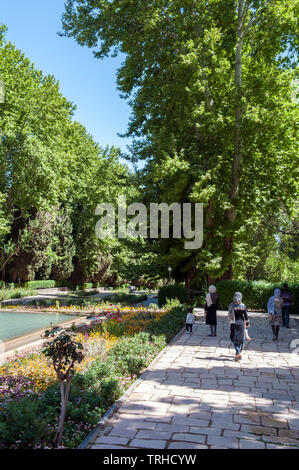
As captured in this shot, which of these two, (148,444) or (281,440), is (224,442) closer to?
(281,440)

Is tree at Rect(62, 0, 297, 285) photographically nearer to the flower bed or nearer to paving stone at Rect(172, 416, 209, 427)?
the flower bed

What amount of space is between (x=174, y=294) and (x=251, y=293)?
4600 millimetres

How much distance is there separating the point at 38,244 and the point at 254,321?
23.0 meters

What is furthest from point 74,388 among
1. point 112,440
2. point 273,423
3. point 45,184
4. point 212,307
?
point 45,184

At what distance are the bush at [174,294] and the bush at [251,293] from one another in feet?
6.76

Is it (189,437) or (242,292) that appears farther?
(242,292)

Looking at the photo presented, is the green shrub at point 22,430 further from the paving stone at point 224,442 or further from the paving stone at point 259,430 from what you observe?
the paving stone at point 259,430

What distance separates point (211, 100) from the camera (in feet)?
66.7

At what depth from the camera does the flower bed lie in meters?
4.68

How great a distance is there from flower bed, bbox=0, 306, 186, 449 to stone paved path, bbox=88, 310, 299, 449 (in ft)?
1.06

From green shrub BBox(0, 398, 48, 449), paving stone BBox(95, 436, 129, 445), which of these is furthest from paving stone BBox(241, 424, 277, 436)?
green shrub BBox(0, 398, 48, 449)

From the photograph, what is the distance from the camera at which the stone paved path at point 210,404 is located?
16.0 ft

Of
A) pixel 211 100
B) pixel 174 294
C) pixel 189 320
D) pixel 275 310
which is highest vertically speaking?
pixel 211 100

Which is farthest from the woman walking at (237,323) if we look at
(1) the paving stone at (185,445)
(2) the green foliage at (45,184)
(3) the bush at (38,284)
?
(3) the bush at (38,284)
